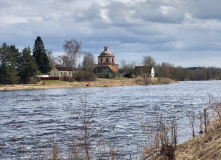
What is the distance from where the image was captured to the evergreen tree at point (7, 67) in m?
73.6

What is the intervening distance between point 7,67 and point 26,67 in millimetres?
6713

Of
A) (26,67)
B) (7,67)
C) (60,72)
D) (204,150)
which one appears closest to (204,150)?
(204,150)

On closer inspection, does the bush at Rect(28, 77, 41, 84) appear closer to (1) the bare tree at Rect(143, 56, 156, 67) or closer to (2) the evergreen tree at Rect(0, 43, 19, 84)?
(2) the evergreen tree at Rect(0, 43, 19, 84)

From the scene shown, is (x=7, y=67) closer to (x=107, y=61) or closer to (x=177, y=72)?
(x=107, y=61)

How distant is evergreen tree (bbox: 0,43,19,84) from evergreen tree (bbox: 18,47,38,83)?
2.60 meters

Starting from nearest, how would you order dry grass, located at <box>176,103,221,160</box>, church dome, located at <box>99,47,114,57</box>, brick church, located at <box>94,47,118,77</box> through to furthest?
1. dry grass, located at <box>176,103,221,160</box>
2. brick church, located at <box>94,47,118,77</box>
3. church dome, located at <box>99,47,114,57</box>

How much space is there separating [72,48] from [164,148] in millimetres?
103157

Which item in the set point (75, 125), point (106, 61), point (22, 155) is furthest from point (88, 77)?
point (22, 155)

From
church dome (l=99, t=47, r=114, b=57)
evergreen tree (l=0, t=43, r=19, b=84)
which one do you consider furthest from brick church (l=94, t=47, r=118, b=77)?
evergreen tree (l=0, t=43, r=19, b=84)

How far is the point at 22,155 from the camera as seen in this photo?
12219mm

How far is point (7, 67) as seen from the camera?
74000 millimetres

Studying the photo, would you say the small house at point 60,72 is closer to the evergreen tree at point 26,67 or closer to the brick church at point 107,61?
the brick church at point 107,61

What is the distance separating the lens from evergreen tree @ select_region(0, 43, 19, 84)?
73.6m

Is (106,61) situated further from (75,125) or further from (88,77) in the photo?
(75,125)
